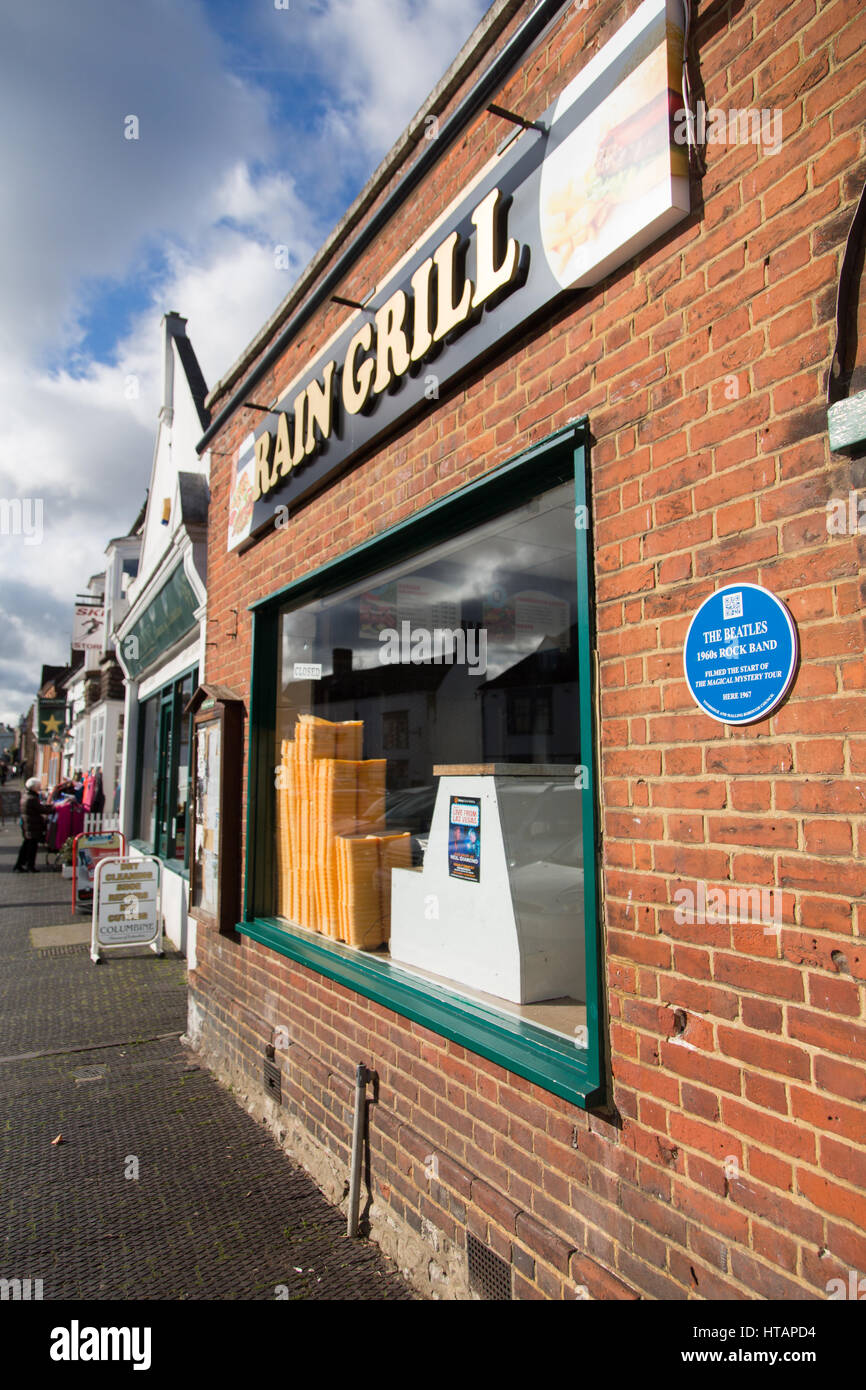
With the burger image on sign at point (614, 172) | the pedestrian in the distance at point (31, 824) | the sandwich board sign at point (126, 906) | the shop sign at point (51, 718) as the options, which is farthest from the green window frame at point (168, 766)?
the shop sign at point (51, 718)

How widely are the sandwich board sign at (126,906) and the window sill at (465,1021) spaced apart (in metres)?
4.71

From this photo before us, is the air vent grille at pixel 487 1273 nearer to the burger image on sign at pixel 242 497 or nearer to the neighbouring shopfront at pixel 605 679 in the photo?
the neighbouring shopfront at pixel 605 679

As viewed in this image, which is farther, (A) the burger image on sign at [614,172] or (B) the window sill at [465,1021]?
(B) the window sill at [465,1021]

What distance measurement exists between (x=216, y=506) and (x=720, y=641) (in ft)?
16.9

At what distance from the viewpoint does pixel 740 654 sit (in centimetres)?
196

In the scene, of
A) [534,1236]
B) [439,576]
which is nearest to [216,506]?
[439,576]

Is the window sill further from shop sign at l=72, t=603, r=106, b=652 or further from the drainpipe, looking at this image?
shop sign at l=72, t=603, r=106, b=652

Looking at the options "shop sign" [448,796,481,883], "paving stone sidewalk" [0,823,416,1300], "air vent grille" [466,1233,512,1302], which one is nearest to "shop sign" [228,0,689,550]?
"shop sign" [448,796,481,883]

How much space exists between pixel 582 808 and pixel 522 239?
1.95m

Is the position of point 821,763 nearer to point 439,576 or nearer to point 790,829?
point 790,829

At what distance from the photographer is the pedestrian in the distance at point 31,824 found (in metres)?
15.6

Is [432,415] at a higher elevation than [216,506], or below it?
below

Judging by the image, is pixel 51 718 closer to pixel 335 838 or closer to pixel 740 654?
pixel 335 838

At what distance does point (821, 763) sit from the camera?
1771 millimetres
